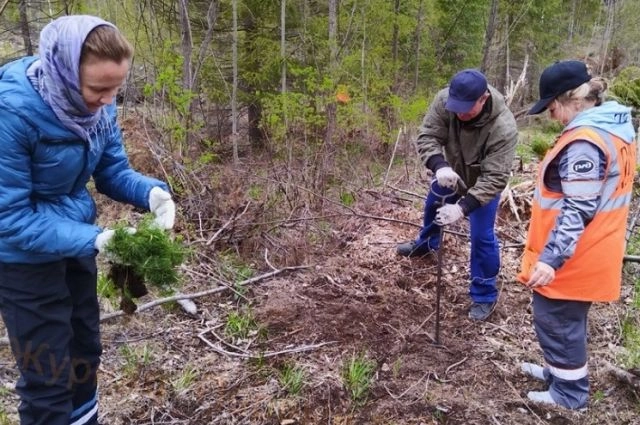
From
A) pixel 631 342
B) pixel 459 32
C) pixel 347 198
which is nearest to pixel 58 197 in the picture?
pixel 631 342

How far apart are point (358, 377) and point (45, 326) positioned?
175cm

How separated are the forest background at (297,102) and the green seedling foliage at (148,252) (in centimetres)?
97

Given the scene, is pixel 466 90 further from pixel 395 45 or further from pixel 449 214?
pixel 395 45

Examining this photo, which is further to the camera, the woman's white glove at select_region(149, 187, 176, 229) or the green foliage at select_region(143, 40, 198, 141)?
the green foliage at select_region(143, 40, 198, 141)

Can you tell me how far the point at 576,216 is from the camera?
7.99 ft

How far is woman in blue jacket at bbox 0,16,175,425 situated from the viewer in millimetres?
1748

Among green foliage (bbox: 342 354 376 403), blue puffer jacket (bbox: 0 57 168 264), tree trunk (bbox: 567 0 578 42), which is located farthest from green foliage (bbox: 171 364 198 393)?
tree trunk (bbox: 567 0 578 42)

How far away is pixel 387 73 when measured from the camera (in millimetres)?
14867

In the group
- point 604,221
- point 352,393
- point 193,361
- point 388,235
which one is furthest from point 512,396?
point 388,235

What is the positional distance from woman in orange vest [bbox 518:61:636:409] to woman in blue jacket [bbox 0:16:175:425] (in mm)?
1952

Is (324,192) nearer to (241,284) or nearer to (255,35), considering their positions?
(241,284)

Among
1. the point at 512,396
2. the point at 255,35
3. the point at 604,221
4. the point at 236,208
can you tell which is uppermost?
the point at 255,35

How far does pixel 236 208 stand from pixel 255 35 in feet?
32.3

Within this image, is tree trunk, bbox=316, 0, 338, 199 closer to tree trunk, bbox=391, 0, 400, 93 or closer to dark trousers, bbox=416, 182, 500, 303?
dark trousers, bbox=416, 182, 500, 303
